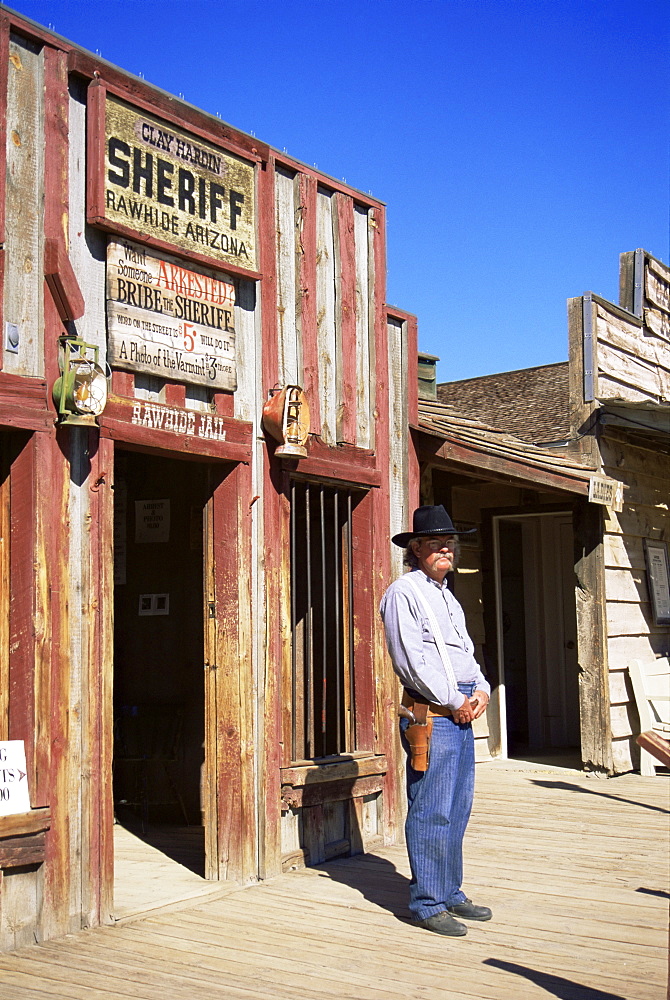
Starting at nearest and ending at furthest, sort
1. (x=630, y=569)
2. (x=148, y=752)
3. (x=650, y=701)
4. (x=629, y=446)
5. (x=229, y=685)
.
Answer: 1. (x=229, y=685)
2. (x=148, y=752)
3. (x=650, y=701)
4. (x=630, y=569)
5. (x=629, y=446)

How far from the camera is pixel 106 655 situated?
5.17 m

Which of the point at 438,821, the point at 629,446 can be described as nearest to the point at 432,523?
the point at 438,821

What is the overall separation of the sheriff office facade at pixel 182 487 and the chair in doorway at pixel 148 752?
2 centimetres

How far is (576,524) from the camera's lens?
10414 mm

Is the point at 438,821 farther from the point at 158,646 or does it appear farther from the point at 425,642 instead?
the point at 158,646

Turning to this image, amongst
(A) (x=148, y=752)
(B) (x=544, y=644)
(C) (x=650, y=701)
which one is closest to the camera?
(A) (x=148, y=752)

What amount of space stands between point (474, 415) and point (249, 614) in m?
8.19

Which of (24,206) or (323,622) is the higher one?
(24,206)

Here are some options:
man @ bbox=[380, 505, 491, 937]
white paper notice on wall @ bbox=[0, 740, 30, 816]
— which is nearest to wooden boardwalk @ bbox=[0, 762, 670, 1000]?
man @ bbox=[380, 505, 491, 937]

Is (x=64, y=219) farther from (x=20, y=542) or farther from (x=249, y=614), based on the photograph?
(x=249, y=614)

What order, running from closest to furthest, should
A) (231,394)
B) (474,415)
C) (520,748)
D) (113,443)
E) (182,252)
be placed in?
(113,443) < (182,252) < (231,394) < (520,748) < (474,415)

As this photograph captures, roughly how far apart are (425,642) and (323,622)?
6.02 feet

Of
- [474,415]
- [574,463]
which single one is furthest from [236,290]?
[474,415]

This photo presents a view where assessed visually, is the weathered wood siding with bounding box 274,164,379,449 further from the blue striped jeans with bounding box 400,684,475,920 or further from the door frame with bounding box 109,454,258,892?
the blue striped jeans with bounding box 400,684,475,920
